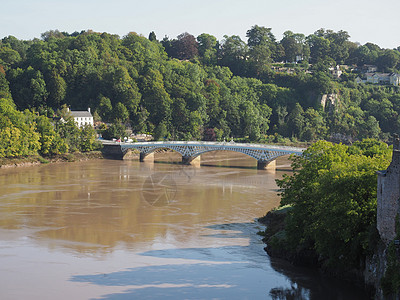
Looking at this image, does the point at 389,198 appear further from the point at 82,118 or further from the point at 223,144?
the point at 82,118

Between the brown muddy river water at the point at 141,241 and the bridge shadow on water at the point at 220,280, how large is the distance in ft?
0.15

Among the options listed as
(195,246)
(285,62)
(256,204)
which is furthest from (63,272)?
(285,62)

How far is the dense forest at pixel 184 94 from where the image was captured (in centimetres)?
9881

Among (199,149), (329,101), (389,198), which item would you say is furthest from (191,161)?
(329,101)

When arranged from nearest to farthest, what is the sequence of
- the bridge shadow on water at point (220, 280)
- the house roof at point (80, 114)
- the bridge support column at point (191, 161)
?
the bridge shadow on water at point (220, 280) → the bridge support column at point (191, 161) → the house roof at point (80, 114)

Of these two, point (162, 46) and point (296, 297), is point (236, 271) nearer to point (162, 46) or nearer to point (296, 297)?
point (296, 297)

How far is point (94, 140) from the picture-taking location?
269 feet

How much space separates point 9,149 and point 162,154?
2400 centimetres

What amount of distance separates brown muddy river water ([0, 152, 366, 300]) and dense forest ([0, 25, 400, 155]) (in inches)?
1017

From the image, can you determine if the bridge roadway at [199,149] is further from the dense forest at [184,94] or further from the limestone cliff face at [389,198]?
the limestone cliff face at [389,198]

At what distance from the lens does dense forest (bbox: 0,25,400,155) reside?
98812mm

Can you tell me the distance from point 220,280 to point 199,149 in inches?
1853

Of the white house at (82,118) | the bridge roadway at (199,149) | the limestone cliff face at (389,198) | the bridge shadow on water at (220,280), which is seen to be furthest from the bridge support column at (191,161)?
the limestone cliff face at (389,198)

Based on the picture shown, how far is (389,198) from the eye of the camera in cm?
2289
